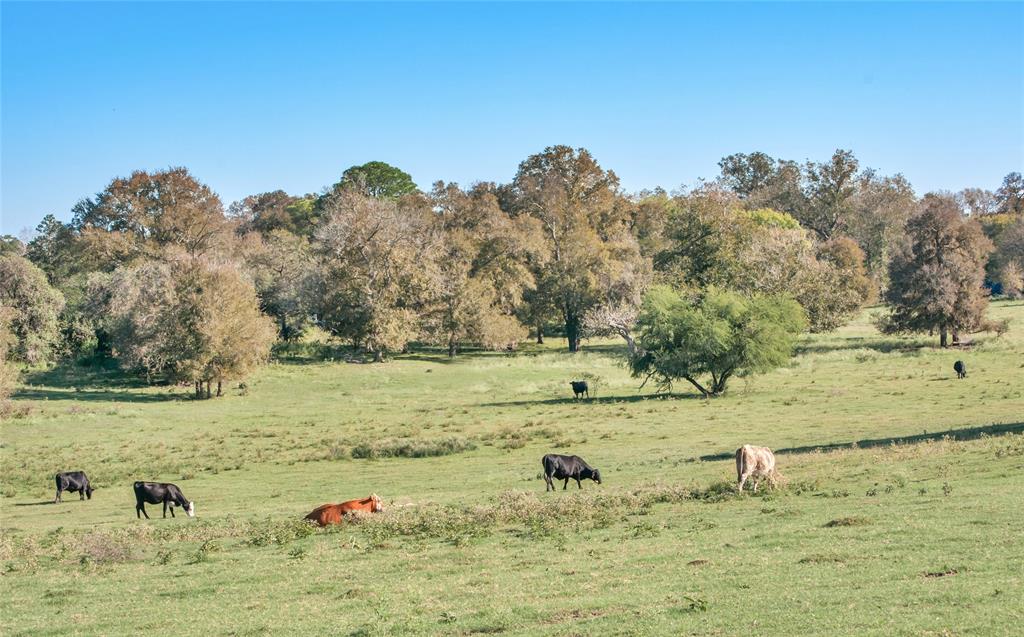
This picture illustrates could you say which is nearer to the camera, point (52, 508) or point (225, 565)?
point (225, 565)

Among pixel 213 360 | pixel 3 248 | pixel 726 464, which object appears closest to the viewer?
pixel 726 464

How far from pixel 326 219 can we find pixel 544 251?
916 inches

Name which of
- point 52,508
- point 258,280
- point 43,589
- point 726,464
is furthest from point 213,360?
point 43,589

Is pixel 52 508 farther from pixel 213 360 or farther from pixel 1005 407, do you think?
pixel 1005 407

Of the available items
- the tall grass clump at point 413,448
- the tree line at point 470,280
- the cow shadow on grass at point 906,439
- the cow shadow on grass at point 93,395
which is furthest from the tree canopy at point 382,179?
the cow shadow on grass at point 906,439

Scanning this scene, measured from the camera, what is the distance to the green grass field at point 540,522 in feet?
46.5

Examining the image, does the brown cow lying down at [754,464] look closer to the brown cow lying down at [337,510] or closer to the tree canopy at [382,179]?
the brown cow lying down at [337,510]

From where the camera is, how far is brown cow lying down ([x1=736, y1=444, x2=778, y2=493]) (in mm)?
24438

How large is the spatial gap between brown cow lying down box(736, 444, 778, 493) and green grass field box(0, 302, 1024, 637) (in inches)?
22.7

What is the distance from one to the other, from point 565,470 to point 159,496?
12012 mm

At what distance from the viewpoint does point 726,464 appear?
30328 mm

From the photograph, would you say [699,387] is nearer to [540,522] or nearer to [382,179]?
[540,522]

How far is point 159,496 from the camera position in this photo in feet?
92.6

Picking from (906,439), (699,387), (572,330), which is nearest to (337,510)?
(906,439)
